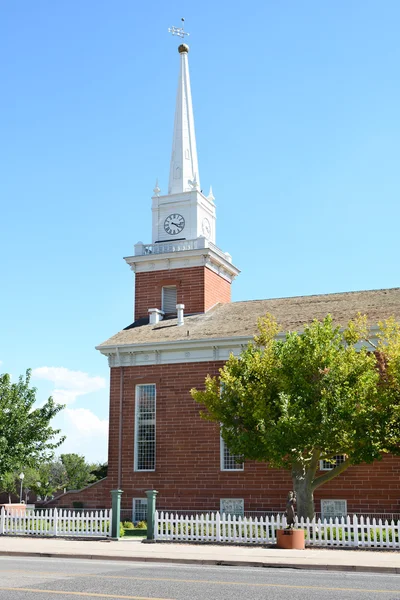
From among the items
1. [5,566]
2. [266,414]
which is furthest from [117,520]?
[5,566]

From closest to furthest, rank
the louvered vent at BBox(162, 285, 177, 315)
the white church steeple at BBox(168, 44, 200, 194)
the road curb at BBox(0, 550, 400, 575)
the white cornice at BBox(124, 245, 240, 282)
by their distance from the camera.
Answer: the road curb at BBox(0, 550, 400, 575) < the white cornice at BBox(124, 245, 240, 282) < the louvered vent at BBox(162, 285, 177, 315) < the white church steeple at BBox(168, 44, 200, 194)

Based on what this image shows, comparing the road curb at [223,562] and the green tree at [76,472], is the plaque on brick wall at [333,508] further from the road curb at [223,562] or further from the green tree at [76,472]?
the green tree at [76,472]

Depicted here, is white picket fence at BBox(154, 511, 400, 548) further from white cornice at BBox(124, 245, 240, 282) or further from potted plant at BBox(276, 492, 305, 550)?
white cornice at BBox(124, 245, 240, 282)

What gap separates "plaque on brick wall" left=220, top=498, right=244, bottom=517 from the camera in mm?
33000

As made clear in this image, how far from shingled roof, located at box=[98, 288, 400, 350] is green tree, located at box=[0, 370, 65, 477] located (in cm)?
568

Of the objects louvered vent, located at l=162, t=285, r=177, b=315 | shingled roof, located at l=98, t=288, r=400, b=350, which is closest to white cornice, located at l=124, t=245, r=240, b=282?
louvered vent, located at l=162, t=285, r=177, b=315

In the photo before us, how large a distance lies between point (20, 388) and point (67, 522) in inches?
315

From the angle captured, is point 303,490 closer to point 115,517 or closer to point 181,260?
point 115,517

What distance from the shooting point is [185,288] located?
134ft

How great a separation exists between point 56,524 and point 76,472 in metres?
60.2

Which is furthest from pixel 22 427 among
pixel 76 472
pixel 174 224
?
pixel 76 472

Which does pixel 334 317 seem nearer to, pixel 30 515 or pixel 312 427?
pixel 312 427

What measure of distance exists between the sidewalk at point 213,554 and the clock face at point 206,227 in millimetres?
22222

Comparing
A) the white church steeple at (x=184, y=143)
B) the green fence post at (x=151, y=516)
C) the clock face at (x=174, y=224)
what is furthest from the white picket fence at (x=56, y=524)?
the white church steeple at (x=184, y=143)
